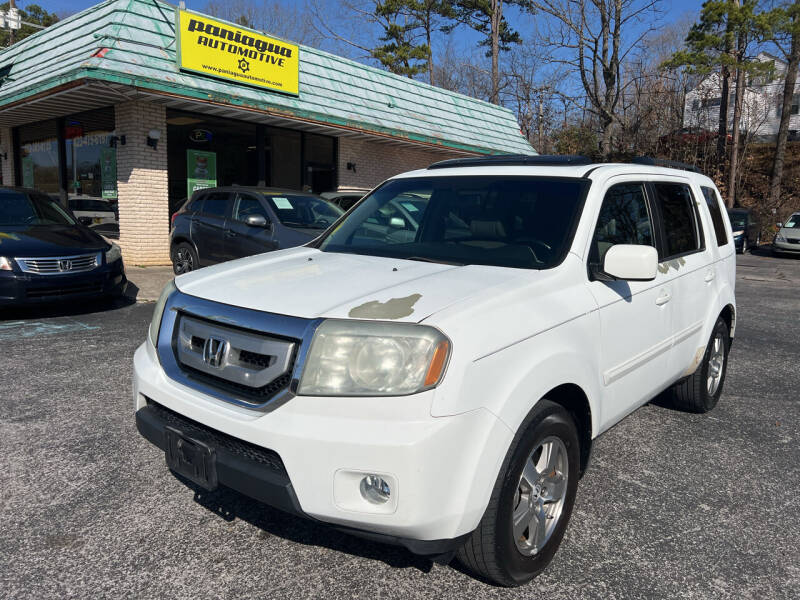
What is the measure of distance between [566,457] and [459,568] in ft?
2.12

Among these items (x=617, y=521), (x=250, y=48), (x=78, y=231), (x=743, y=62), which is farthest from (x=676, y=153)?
(x=617, y=521)

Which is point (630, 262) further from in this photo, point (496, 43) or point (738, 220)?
point (496, 43)

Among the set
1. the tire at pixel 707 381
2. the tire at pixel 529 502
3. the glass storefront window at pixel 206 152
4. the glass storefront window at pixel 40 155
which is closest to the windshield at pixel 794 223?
the glass storefront window at pixel 206 152

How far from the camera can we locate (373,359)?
208 cm

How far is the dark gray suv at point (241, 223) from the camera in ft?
28.4

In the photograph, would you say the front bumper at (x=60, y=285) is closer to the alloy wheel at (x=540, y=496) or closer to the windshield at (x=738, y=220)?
the alloy wheel at (x=540, y=496)

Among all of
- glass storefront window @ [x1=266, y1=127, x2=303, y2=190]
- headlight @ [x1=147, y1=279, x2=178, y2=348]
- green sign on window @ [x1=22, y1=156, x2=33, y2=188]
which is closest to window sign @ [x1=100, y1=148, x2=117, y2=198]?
glass storefront window @ [x1=266, y1=127, x2=303, y2=190]

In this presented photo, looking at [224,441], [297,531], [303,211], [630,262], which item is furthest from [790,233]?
[224,441]

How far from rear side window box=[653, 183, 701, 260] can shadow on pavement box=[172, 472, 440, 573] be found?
7.59ft

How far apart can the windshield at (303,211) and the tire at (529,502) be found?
678 centimetres

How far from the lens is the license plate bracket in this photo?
229 cm

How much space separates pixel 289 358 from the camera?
2.16 metres

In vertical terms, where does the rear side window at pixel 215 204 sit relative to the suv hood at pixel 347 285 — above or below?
above

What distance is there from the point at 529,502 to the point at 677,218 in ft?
7.76
